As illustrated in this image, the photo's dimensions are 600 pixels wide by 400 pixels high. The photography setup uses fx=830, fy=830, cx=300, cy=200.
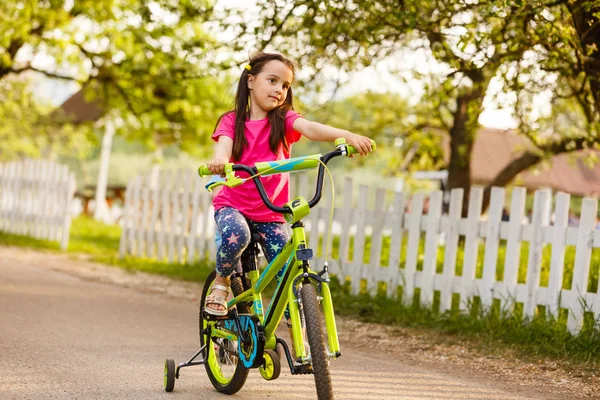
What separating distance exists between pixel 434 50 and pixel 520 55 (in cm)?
76

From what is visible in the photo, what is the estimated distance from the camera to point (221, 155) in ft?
12.7

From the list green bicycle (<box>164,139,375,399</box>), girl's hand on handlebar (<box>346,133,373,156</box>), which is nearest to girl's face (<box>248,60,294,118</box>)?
green bicycle (<box>164,139,375,399</box>)

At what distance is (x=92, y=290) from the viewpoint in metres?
8.54

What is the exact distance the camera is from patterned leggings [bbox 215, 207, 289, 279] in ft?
12.9

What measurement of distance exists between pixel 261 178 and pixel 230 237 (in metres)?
0.37

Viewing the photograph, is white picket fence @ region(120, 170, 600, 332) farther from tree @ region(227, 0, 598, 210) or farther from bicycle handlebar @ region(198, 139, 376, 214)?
bicycle handlebar @ region(198, 139, 376, 214)

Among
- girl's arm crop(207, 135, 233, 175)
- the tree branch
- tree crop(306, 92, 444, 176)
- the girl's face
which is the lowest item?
girl's arm crop(207, 135, 233, 175)

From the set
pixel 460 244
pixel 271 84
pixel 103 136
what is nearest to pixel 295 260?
pixel 271 84

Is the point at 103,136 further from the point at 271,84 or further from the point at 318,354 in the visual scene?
the point at 318,354

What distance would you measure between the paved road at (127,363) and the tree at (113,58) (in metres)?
7.76

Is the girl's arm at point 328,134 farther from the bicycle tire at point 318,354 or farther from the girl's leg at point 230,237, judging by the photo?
the bicycle tire at point 318,354

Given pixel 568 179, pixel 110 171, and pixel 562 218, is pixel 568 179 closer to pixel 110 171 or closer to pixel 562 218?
pixel 110 171

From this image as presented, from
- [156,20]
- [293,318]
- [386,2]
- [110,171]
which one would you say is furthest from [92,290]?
[110,171]

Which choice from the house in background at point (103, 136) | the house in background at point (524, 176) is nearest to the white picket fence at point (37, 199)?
the house in background at point (103, 136)
